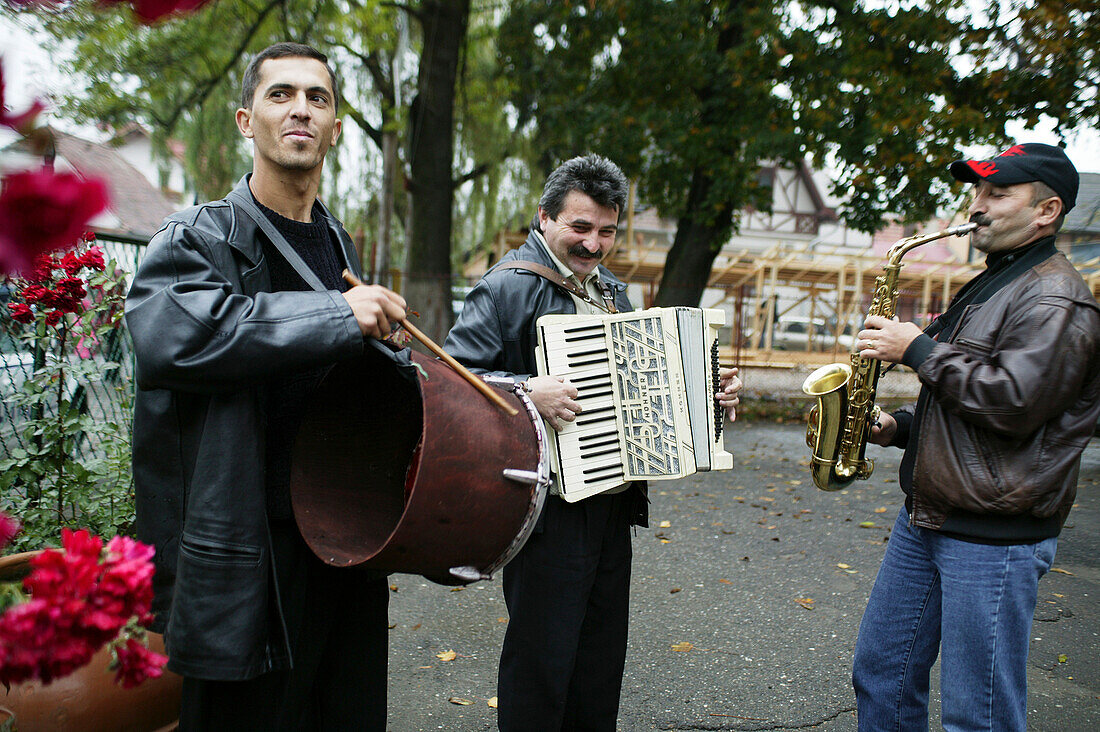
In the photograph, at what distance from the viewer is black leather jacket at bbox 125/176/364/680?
146cm

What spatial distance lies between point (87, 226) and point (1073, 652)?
4591 mm

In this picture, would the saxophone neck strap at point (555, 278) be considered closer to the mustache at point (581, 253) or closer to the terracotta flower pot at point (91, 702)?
the mustache at point (581, 253)

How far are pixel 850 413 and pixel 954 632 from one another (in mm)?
851

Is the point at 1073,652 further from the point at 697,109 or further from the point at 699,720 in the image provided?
the point at 697,109

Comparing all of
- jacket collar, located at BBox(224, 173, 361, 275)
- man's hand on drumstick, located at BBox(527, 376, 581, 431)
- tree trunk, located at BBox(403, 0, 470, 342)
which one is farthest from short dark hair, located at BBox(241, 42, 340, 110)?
tree trunk, located at BBox(403, 0, 470, 342)

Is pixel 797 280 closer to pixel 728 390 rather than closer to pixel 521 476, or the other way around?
pixel 728 390

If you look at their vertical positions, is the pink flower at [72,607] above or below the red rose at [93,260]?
below

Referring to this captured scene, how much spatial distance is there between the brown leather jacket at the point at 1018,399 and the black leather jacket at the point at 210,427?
165 cm

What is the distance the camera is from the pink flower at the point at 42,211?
60cm

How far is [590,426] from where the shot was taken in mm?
2395

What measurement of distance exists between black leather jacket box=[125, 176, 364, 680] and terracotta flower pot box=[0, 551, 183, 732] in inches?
17.9

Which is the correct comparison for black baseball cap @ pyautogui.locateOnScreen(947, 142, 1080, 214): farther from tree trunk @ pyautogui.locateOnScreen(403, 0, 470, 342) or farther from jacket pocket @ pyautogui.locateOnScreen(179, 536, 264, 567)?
tree trunk @ pyautogui.locateOnScreen(403, 0, 470, 342)

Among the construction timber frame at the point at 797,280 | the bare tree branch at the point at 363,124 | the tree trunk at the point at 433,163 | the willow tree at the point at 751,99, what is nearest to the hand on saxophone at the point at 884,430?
the willow tree at the point at 751,99

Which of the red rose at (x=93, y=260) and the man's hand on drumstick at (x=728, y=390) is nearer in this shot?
the man's hand on drumstick at (x=728, y=390)
